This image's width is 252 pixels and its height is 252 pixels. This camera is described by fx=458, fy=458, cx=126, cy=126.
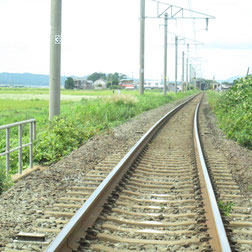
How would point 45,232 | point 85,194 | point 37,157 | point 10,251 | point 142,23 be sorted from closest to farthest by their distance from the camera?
1. point 10,251
2. point 45,232
3. point 85,194
4. point 37,157
5. point 142,23

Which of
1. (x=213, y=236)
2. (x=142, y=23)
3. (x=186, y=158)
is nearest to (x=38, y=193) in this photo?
(x=213, y=236)

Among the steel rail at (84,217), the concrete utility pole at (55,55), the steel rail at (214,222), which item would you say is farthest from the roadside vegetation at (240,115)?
the steel rail at (84,217)

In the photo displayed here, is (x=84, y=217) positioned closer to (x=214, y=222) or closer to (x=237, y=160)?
(x=214, y=222)

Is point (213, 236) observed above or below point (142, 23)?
below

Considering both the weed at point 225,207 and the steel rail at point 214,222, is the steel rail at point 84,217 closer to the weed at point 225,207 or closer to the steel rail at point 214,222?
the steel rail at point 214,222

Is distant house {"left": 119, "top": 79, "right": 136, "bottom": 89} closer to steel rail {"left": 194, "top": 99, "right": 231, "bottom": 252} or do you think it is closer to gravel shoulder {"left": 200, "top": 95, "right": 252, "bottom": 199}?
gravel shoulder {"left": 200, "top": 95, "right": 252, "bottom": 199}

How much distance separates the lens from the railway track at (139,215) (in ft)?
14.5

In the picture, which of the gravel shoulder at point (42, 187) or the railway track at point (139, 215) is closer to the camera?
the railway track at point (139, 215)

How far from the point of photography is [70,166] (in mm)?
8719

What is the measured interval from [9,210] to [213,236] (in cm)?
260

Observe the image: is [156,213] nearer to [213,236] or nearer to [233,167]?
[213,236]

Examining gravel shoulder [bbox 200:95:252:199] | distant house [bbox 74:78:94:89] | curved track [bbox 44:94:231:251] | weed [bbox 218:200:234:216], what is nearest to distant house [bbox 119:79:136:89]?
distant house [bbox 74:78:94:89]

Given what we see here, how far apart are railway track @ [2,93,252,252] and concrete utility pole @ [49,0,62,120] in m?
4.02

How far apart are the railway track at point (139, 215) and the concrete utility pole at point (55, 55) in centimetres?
402
